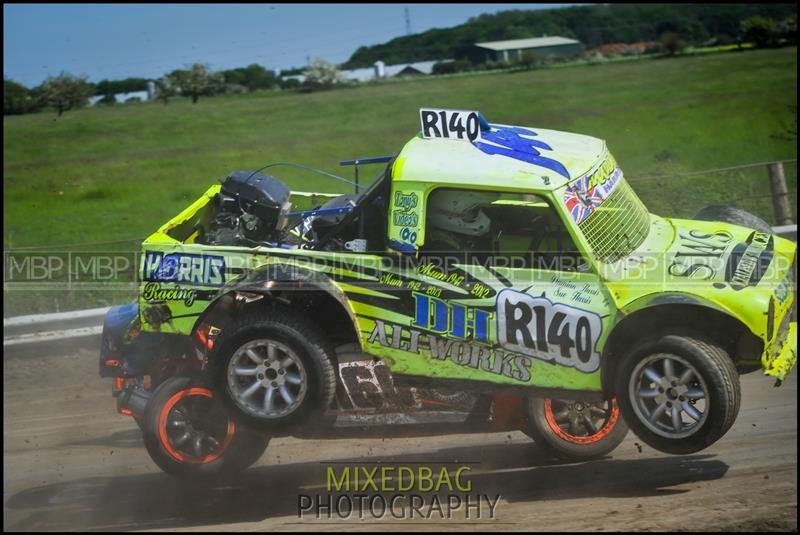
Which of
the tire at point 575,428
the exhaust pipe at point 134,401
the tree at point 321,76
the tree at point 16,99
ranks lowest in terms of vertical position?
the tire at point 575,428

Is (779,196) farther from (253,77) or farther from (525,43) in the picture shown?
(253,77)

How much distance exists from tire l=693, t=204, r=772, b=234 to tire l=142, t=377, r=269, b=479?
393cm

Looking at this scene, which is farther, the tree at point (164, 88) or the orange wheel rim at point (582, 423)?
the tree at point (164, 88)

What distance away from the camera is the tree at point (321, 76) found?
786 inches

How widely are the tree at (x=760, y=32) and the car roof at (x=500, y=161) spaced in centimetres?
2051

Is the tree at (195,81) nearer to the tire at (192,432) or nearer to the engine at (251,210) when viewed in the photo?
the engine at (251,210)

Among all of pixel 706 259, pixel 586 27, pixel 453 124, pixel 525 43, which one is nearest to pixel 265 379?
pixel 453 124

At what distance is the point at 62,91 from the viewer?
16.8 m

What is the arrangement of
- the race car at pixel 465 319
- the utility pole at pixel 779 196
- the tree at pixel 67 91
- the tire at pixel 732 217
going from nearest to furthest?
1. the race car at pixel 465 319
2. the tire at pixel 732 217
3. the utility pole at pixel 779 196
4. the tree at pixel 67 91

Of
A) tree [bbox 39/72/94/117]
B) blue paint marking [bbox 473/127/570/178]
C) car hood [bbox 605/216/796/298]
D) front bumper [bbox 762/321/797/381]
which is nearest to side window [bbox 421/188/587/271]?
blue paint marking [bbox 473/127/570/178]

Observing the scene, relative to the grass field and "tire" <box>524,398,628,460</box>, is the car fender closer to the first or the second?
"tire" <box>524,398,628,460</box>

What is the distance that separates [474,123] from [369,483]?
2.74m

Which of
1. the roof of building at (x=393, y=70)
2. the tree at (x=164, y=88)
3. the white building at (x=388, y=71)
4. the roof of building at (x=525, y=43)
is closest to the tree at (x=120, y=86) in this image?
the tree at (x=164, y=88)

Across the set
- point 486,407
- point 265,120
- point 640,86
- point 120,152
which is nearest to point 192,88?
point 265,120
